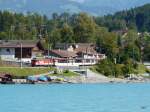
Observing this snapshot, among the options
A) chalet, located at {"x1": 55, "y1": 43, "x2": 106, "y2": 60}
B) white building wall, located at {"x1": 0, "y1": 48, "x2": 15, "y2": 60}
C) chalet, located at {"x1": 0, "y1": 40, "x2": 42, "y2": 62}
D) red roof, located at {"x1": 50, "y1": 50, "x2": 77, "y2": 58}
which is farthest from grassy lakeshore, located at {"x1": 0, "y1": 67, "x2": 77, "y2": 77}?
chalet, located at {"x1": 55, "y1": 43, "x2": 106, "y2": 60}

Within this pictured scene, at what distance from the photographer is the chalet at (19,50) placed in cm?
11106

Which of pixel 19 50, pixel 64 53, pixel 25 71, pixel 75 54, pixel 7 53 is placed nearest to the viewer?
pixel 25 71

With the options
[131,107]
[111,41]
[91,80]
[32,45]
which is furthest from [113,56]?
[131,107]

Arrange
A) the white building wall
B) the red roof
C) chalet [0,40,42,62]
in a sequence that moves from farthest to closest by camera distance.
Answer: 1. the red roof
2. the white building wall
3. chalet [0,40,42,62]

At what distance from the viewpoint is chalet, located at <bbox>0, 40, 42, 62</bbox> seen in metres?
111

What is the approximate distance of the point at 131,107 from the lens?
1679 inches

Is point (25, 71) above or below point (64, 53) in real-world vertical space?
below

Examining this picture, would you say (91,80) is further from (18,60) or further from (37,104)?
(37,104)

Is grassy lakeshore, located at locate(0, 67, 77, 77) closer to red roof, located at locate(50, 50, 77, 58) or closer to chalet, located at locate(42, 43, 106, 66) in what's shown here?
chalet, located at locate(42, 43, 106, 66)

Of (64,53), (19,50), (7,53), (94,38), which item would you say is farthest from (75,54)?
(94,38)

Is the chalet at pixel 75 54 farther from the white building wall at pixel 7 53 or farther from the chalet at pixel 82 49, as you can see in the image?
the white building wall at pixel 7 53

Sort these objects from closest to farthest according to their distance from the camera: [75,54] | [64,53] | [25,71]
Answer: [25,71] < [64,53] < [75,54]

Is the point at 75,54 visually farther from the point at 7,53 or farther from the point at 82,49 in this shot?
the point at 7,53

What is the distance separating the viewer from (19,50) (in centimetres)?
11194
